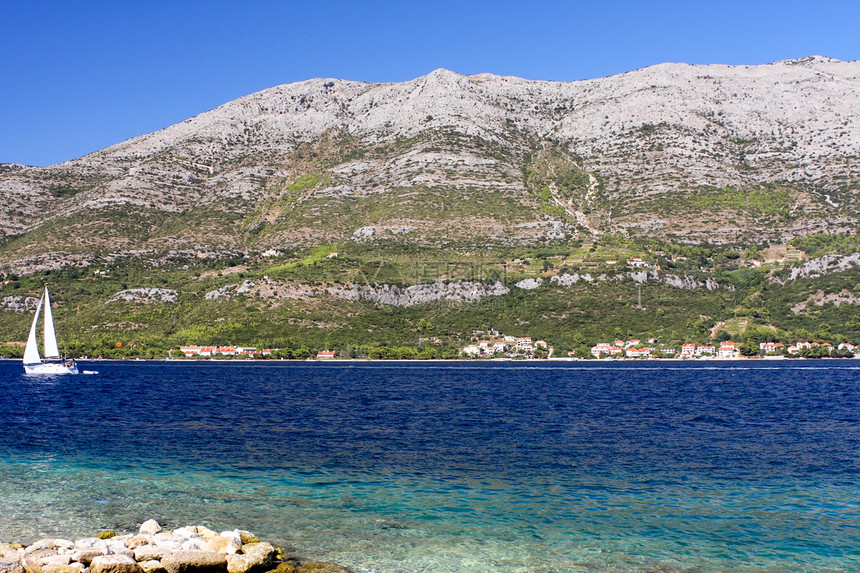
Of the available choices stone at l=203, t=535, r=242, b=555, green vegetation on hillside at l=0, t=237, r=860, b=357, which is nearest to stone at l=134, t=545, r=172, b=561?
stone at l=203, t=535, r=242, b=555

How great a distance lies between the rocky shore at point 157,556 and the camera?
13.2 m

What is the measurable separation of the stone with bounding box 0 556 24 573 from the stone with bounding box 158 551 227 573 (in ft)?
8.16

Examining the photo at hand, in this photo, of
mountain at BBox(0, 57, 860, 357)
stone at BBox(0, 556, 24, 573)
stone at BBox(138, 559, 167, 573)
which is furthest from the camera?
mountain at BBox(0, 57, 860, 357)

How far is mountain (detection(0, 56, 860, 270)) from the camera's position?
415 feet

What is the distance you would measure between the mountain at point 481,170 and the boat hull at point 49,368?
148ft

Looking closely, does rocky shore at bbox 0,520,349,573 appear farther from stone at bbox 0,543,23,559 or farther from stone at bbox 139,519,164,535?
stone at bbox 139,519,164,535

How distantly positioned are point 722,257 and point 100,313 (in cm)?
10044

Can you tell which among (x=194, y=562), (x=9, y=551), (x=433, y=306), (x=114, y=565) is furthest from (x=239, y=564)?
(x=433, y=306)

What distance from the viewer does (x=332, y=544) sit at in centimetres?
1542

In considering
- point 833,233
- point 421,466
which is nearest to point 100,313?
point 421,466

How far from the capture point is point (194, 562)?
535 inches

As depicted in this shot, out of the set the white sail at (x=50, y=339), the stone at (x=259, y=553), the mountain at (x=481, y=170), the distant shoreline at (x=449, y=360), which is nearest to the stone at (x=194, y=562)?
the stone at (x=259, y=553)

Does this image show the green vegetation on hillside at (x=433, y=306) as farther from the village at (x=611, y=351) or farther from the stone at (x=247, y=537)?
the stone at (x=247, y=537)

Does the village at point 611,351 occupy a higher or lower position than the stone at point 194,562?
higher
